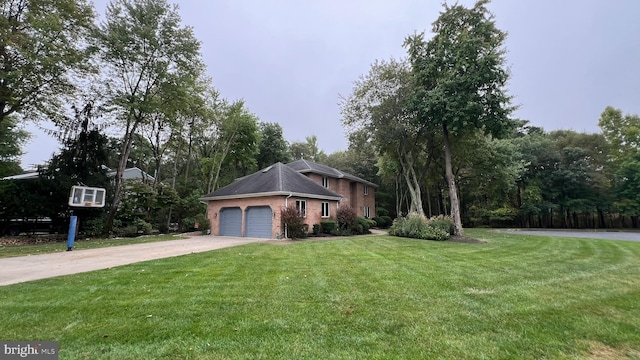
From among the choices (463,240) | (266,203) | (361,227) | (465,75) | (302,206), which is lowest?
(463,240)

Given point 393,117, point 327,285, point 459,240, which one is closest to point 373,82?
point 393,117

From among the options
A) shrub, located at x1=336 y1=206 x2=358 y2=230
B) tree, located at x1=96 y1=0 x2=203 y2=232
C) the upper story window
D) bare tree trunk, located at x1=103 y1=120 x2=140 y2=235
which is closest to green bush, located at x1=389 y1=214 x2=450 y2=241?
shrub, located at x1=336 y1=206 x2=358 y2=230

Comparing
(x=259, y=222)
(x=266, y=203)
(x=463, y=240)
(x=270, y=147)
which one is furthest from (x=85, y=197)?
(x=270, y=147)

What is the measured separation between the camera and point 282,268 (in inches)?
278

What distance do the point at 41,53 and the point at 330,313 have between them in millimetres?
19215

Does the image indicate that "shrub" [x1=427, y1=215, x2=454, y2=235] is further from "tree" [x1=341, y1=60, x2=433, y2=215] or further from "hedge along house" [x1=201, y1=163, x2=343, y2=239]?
"hedge along house" [x1=201, y1=163, x2=343, y2=239]

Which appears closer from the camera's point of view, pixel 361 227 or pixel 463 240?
pixel 463 240

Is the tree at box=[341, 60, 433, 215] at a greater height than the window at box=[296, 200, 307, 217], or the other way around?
the tree at box=[341, 60, 433, 215]

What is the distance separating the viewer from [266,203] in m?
17.3

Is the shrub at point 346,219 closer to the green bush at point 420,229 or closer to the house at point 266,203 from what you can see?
the house at point 266,203

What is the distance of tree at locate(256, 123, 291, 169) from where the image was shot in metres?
35.6

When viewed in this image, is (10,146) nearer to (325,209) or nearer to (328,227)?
(325,209)

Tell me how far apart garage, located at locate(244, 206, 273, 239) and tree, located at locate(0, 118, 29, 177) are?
53.6 feet

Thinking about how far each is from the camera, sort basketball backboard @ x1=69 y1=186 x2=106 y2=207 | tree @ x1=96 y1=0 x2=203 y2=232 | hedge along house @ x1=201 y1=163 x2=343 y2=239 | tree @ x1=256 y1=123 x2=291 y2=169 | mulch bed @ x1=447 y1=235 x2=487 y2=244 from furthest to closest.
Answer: tree @ x1=256 y1=123 x2=291 y2=169, tree @ x1=96 y1=0 x2=203 y2=232, hedge along house @ x1=201 y1=163 x2=343 y2=239, mulch bed @ x1=447 y1=235 x2=487 y2=244, basketball backboard @ x1=69 y1=186 x2=106 y2=207
